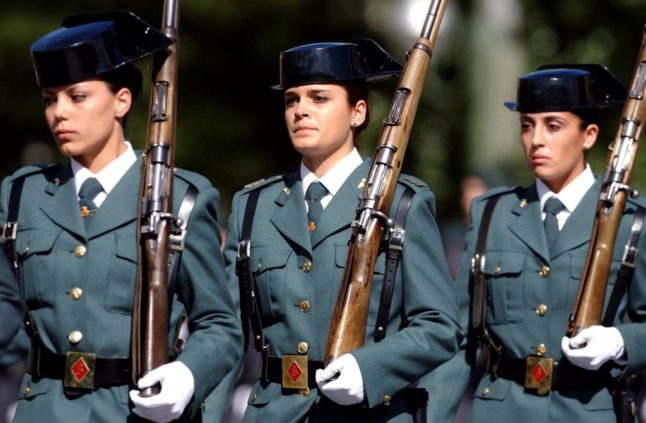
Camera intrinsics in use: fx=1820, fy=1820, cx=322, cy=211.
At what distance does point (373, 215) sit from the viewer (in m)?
7.19

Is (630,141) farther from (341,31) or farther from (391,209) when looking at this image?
(341,31)

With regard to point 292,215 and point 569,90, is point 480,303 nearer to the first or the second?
point 569,90

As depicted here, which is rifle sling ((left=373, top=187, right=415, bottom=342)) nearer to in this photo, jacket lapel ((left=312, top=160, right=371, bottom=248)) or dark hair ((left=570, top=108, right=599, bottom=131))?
jacket lapel ((left=312, top=160, right=371, bottom=248))

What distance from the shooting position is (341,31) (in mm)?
19500

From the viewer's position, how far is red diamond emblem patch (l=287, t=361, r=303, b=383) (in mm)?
7250

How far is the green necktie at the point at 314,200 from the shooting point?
7.48 meters

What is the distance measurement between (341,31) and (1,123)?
377 cm

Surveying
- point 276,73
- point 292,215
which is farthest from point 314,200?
point 276,73

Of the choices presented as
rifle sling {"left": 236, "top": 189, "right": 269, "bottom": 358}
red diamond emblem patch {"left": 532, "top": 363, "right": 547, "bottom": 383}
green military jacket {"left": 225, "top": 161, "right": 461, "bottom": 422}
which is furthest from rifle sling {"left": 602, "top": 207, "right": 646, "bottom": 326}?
rifle sling {"left": 236, "top": 189, "right": 269, "bottom": 358}

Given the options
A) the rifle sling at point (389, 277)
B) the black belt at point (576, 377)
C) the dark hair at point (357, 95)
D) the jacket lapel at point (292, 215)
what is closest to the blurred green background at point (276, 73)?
the black belt at point (576, 377)

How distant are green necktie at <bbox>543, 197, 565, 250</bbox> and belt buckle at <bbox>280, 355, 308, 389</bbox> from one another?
160 cm

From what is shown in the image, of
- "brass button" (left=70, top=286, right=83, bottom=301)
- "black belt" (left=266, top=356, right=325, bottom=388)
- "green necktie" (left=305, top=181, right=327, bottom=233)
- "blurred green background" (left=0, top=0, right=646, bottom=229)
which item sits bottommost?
"blurred green background" (left=0, top=0, right=646, bottom=229)

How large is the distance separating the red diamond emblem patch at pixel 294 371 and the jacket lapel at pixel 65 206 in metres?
0.98

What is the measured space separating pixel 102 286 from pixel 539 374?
2082 mm
